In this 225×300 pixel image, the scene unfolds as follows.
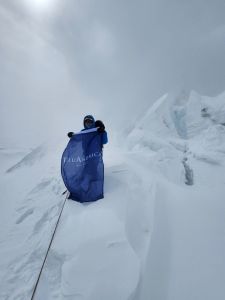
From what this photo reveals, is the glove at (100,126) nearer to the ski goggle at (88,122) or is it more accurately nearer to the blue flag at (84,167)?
the blue flag at (84,167)

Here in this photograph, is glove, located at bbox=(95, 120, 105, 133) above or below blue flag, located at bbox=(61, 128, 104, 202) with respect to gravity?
above

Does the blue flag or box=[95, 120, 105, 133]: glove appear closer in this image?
the blue flag

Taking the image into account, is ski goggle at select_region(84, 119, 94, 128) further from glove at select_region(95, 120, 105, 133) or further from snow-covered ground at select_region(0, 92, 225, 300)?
snow-covered ground at select_region(0, 92, 225, 300)

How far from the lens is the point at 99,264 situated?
210 centimetres

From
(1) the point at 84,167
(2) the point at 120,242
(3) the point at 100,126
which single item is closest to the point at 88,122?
(3) the point at 100,126

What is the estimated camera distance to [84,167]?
358 cm

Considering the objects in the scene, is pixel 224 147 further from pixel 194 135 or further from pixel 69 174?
pixel 69 174

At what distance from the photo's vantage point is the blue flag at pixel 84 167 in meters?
3.41

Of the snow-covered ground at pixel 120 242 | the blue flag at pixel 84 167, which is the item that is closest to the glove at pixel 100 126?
the blue flag at pixel 84 167

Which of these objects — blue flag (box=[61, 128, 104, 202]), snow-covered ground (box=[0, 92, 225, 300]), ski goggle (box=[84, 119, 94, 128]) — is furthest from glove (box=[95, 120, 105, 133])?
snow-covered ground (box=[0, 92, 225, 300])

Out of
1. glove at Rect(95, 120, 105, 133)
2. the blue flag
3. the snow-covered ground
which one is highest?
glove at Rect(95, 120, 105, 133)

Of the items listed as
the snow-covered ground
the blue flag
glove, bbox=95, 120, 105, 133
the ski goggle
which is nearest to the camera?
the snow-covered ground

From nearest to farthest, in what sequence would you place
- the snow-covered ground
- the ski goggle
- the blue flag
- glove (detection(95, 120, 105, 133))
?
the snow-covered ground → the blue flag → glove (detection(95, 120, 105, 133)) → the ski goggle

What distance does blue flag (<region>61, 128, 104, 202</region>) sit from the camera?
3.41 metres
